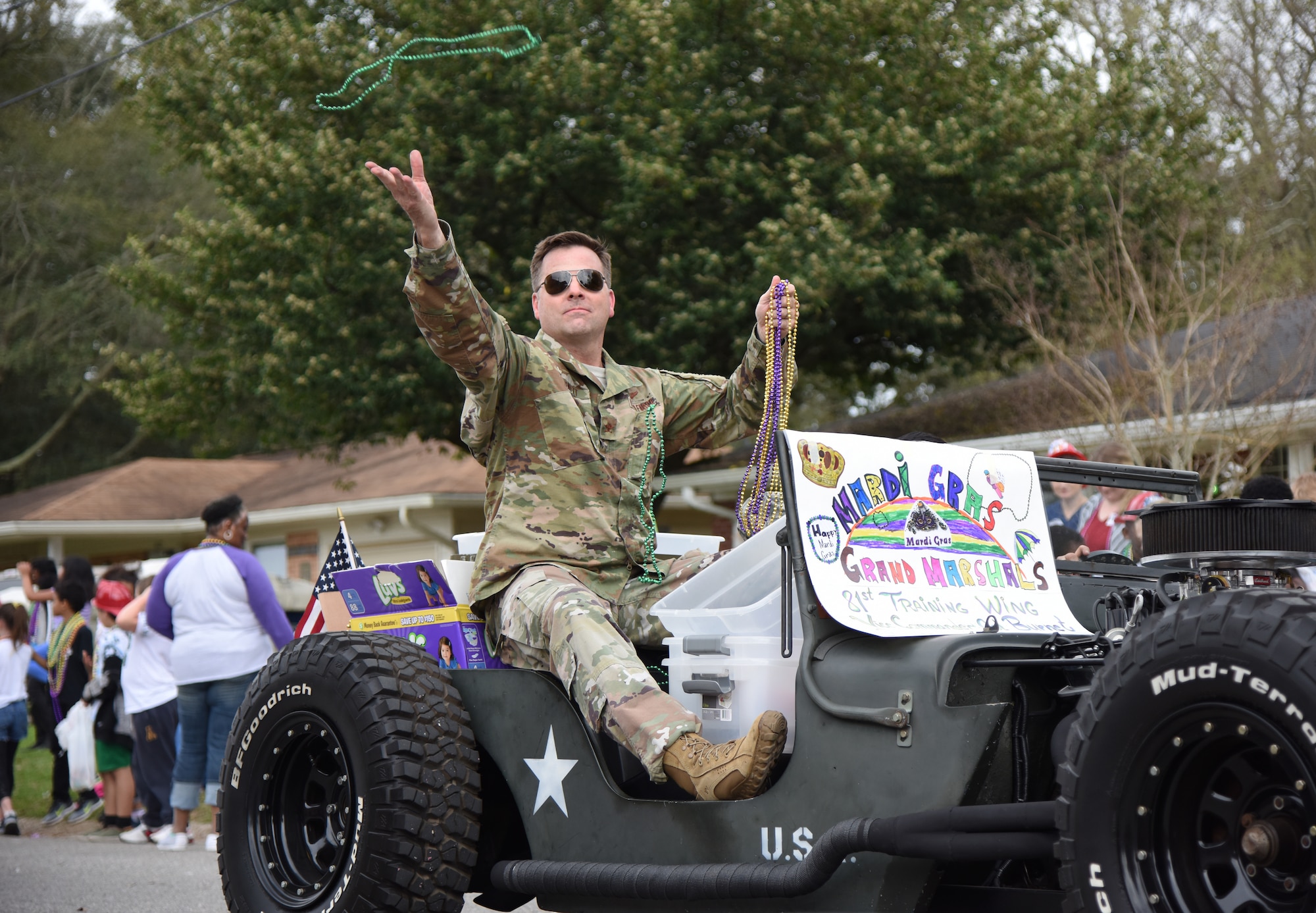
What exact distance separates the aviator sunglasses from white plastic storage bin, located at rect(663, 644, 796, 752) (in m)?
1.31

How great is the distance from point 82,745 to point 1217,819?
913 centimetres

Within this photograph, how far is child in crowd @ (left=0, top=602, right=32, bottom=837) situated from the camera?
34.9 ft

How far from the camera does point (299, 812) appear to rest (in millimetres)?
4480

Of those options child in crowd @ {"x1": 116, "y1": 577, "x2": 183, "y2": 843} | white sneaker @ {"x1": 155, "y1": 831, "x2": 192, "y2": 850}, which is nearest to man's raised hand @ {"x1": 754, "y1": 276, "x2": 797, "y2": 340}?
white sneaker @ {"x1": 155, "y1": 831, "x2": 192, "y2": 850}

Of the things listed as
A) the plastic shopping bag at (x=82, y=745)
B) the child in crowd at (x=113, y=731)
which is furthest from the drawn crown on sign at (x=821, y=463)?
the plastic shopping bag at (x=82, y=745)

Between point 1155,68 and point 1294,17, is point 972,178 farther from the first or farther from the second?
point 1294,17

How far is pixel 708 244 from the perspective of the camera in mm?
18016

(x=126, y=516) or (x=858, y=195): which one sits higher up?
(x=858, y=195)

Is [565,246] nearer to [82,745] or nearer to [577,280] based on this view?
[577,280]

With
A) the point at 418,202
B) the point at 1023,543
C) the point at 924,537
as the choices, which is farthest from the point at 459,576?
the point at 1023,543

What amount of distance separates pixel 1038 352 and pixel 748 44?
5.53 meters

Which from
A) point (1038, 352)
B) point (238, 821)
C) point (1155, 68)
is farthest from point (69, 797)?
point (1155, 68)

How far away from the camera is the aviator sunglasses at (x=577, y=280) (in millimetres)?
4727

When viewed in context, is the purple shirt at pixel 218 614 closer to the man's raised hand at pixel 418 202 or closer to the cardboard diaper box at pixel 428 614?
the cardboard diaper box at pixel 428 614
